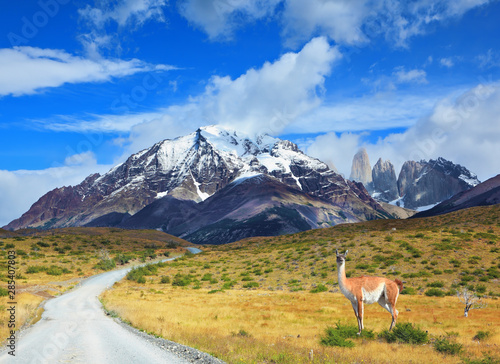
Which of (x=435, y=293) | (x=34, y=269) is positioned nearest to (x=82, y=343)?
(x=435, y=293)

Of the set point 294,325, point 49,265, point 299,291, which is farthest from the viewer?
point 49,265

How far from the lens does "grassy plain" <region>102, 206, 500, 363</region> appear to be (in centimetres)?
1477

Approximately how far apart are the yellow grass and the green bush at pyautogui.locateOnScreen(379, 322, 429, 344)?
0.72 meters

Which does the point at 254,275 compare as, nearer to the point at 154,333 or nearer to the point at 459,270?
the point at 459,270

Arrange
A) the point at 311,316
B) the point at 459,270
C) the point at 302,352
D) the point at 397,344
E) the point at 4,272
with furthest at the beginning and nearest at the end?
the point at 4,272 < the point at 459,270 < the point at 311,316 < the point at 397,344 < the point at 302,352

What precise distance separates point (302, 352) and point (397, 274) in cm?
3428

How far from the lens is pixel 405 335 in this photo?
52.4 feet

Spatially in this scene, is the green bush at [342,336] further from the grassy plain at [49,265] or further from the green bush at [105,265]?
the green bush at [105,265]

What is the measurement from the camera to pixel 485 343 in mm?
15930

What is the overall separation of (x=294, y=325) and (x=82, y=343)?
12175 mm

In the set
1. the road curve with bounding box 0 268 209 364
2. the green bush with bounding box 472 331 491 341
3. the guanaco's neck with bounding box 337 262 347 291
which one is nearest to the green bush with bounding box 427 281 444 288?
the green bush with bounding box 472 331 491 341

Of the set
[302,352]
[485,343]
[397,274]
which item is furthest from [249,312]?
[397,274]

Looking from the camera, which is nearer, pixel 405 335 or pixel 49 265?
pixel 405 335

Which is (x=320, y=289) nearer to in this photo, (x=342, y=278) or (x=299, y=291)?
(x=299, y=291)
